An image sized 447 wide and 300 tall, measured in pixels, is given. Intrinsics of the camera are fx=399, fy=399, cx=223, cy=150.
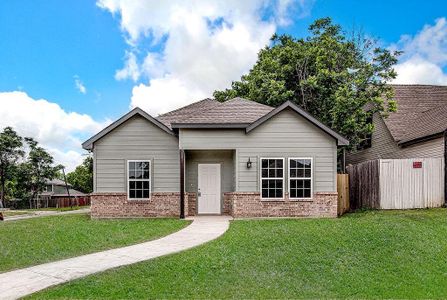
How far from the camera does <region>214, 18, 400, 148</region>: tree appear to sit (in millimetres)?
20594

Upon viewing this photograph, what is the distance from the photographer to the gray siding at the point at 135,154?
1565 cm

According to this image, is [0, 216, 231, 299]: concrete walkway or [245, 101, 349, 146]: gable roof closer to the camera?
[0, 216, 231, 299]: concrete walkway

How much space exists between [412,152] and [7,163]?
114 feet

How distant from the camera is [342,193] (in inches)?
642

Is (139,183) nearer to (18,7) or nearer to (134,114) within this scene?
(134,114)

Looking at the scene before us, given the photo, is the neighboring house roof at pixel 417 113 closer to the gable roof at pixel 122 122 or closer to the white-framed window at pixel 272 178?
the white-framed window at pixel 272 178

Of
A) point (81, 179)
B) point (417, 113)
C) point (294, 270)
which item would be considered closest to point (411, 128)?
point (417, 113)

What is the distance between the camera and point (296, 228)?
11.4 meters

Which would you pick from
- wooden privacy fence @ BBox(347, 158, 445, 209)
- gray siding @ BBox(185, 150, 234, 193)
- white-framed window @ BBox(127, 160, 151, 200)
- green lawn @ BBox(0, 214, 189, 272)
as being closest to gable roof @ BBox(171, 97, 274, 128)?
gray siding @ BBox(185, 150, 234, 193)

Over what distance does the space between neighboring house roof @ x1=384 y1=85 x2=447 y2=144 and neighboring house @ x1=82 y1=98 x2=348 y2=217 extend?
5.50m

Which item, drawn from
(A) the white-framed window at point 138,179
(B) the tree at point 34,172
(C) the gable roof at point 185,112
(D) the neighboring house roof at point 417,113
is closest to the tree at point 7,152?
(B) the tree at point 34,172

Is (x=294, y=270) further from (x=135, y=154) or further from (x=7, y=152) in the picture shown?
(x=7, y=152)

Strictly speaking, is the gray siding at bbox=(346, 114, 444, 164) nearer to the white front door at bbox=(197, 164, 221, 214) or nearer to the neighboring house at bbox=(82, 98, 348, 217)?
the neighboring house at bbox=(82, 98, 348, 217)

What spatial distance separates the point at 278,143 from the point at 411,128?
8.98 meters
